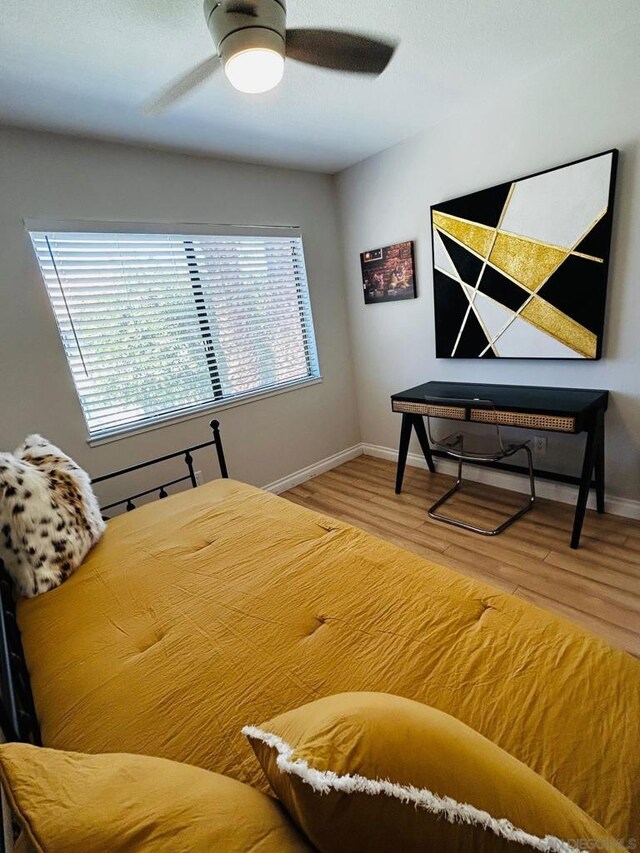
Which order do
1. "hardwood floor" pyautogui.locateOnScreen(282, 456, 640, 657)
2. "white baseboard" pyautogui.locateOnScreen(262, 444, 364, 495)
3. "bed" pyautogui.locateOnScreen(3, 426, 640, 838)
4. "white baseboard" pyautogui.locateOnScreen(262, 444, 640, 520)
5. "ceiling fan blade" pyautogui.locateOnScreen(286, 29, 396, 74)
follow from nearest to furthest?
"bed" pyautogui.locateOnScreen(3, 426, 640, 838), "ceiling fan blade" pyautogui.locateOnScreen(286, 29, 396, 74), "hardwood floor" pyautogui.locateOnScreen(282, 456, 640, 657), "white baseboard" pyautogui.locateOnScreen(262, 444, 640, 520), "white baseboard" pyautogui.locateOnScreen(262, 444, 364, 495)

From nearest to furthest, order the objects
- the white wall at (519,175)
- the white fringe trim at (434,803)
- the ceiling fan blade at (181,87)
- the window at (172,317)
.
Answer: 1. the white fringe trim at (434,803)
2. the ceiling fan blade at (181,87)
3. the white wall at (519,175)
4. the window at (172,317)

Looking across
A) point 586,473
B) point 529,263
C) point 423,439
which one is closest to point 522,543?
point 586,473

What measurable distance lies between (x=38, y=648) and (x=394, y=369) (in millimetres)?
2903

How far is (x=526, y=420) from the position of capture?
2.16 metres

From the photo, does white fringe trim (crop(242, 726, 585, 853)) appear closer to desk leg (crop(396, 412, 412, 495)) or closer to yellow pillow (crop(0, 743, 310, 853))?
yellow pillow (crop(0, 743, 310, 853))

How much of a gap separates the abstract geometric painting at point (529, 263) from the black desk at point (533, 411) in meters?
0.24

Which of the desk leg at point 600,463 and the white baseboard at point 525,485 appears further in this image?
the white baseboard at point 525,485

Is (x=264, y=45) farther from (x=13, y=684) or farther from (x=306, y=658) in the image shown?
(x=13, y=684)

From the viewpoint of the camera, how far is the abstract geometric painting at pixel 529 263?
6.81 ft

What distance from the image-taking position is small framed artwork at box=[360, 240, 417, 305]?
9.78 feet

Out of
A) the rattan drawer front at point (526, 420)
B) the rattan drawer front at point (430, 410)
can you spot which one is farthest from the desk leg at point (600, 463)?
the rattan drawer front at point (430, 410)

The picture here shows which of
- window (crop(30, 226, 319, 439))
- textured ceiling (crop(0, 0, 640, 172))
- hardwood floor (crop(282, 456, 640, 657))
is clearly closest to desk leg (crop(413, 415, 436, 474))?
hardwood floor (crop(282, 456, 640, 657))

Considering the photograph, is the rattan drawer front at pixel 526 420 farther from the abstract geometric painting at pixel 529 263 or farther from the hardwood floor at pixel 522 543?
the hardwood floor at pixel 522 543

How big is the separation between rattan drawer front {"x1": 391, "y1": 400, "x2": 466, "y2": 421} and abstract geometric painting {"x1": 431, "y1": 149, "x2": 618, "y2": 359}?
542 millimetres
